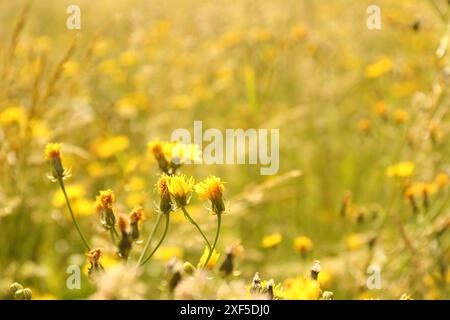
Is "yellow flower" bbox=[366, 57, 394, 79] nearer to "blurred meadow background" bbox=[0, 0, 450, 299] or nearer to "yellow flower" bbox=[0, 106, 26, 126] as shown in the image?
"blurred meadow background" bbox=[0, 0, 450, 299]

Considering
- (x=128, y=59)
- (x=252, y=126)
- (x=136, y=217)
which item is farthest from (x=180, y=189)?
(x=128, y=59)

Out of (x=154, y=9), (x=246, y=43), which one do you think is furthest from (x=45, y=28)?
(x=246, y=43)

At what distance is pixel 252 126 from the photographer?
332cm

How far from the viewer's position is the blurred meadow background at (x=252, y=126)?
7.38 feet

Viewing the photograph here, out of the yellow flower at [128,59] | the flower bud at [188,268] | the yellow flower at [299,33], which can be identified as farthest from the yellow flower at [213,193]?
the yellow flower at [128,59]

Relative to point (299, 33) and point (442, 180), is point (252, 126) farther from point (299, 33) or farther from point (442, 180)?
point (442, 180)

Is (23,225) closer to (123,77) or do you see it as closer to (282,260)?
(282,260)

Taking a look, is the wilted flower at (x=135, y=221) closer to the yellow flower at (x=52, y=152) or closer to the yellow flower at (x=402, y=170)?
the yellow flower at (x=52, y=152)

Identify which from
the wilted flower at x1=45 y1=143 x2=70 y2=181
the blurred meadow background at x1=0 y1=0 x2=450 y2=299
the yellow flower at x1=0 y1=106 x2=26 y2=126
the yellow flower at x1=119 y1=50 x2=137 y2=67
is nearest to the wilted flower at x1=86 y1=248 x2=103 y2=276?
the blurred meadow background at x1=0 y1=0 x2=450 y2=299

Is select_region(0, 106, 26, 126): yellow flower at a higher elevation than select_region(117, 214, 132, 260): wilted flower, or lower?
higher

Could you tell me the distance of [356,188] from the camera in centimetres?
341

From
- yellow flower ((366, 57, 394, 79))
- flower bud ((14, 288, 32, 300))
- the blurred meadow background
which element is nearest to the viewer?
flower bud ((14, 288, 32, 300))

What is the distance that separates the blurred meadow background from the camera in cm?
225
